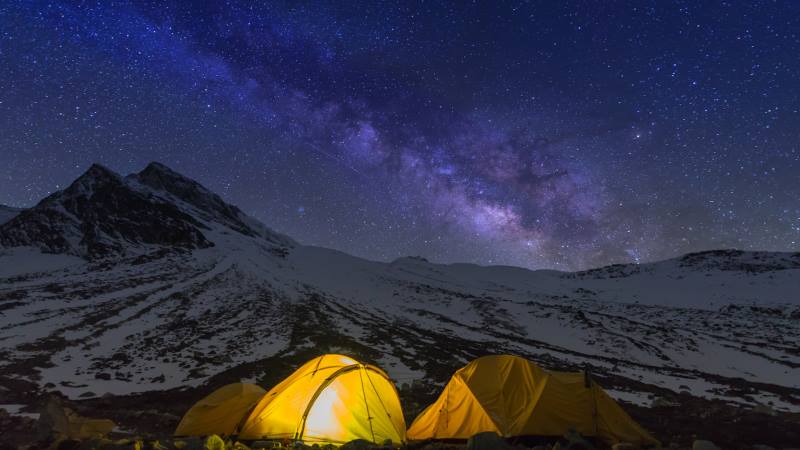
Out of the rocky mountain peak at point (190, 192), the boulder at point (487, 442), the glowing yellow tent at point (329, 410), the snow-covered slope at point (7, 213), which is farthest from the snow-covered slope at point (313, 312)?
the snow-covered slope at point (7, 213)

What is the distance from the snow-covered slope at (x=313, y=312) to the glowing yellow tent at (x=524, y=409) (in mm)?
1683

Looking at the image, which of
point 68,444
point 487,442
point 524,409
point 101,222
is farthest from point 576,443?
point 101,222

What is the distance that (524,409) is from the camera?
10.2 metres

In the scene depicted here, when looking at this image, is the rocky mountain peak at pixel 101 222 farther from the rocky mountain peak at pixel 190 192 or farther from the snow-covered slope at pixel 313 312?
the rocky mountain peak at pixel 190 192

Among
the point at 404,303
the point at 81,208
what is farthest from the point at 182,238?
the point at 404,303

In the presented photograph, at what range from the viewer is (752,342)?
41.6 m

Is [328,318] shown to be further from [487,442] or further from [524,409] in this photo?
[487,442]

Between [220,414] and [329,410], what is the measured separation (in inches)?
117

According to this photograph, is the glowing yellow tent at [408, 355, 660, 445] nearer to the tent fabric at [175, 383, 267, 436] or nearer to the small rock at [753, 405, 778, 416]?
the tent fabric at [175, 383, 267, 436]

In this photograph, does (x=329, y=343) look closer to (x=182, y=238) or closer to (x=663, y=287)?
(x=182, y=238)

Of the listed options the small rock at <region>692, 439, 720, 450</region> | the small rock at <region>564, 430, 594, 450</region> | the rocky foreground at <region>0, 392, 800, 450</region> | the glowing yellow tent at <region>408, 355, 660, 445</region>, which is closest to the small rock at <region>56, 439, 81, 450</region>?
the rocky foreground at <region>0, 392, 800, 450</region>

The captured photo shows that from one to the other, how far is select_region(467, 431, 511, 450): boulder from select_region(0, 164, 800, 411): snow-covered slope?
4820 millimetres

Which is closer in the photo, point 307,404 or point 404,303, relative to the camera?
point 307,404

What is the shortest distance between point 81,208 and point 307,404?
91.0 m
